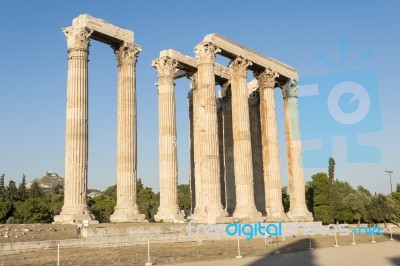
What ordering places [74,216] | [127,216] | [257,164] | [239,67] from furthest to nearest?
[257,164], [239,67], [127,216], [74,216]

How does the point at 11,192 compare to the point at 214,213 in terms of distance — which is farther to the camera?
the point at 11,192

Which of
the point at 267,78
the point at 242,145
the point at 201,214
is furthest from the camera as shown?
the point at 267,78

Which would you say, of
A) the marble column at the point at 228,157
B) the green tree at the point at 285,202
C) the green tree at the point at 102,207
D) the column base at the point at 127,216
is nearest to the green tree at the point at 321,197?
the green tree at the point at 285,202

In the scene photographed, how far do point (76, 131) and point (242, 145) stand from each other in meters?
16.7

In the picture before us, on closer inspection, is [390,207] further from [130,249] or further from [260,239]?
[130,249]

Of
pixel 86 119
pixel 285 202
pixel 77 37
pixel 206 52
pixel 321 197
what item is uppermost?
pixel 206 52

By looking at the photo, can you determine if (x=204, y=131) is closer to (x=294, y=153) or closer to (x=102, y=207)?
(x=294, y=153)

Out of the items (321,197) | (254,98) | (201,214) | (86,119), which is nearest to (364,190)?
(321,197)

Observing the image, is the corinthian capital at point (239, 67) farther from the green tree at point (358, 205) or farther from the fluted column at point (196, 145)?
the green tree at point (358, 205)

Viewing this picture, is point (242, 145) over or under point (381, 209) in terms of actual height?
over

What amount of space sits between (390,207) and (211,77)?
43757 mm

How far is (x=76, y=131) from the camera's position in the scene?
33875 mm

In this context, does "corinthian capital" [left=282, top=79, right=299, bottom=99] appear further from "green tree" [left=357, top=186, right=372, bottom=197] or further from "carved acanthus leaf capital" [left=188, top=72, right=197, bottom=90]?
"green tree" [left=357, top=186, right=372, bottom=197]

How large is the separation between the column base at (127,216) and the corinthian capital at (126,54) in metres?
12.6
